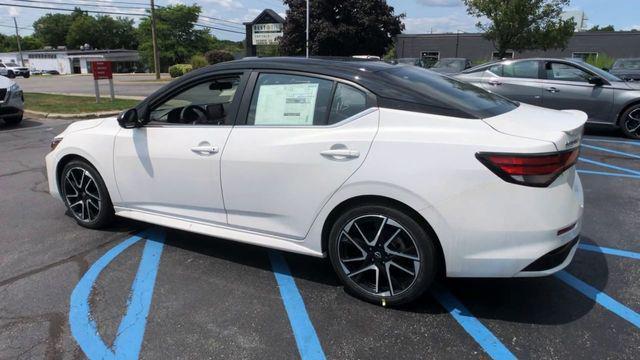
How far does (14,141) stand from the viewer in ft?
31.2

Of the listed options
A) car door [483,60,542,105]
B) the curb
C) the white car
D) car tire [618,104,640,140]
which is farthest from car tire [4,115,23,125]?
car tire [618,104,640,140]

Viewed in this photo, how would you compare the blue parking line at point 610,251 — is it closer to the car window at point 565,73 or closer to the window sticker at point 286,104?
the window sticker at point 286,104

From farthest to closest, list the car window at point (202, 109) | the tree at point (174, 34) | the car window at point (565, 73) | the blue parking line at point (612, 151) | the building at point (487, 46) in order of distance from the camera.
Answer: the tree at point (174, 34), the building at point (487, 46), the car window at point (565, 73), the blue parking line at point (612, 151), the car window at point (202, 109)

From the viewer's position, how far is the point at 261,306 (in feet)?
10.5

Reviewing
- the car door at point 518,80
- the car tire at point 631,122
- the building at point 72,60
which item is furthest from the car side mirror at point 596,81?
the building at point 72,60

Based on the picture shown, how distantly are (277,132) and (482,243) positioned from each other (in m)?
1.51

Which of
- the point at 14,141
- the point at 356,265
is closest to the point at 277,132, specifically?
the point at 356,265

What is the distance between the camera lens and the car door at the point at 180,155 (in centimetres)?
358

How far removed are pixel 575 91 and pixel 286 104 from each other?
805cm

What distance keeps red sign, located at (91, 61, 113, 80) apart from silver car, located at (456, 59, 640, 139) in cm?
1215

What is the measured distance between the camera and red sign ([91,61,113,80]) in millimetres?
15586

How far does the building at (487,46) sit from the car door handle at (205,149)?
130ft

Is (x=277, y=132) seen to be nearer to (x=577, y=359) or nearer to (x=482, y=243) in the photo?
(x=482, y=243)

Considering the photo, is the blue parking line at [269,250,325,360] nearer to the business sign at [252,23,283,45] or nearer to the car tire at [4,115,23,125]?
the car tire at [4,115,23,125]
